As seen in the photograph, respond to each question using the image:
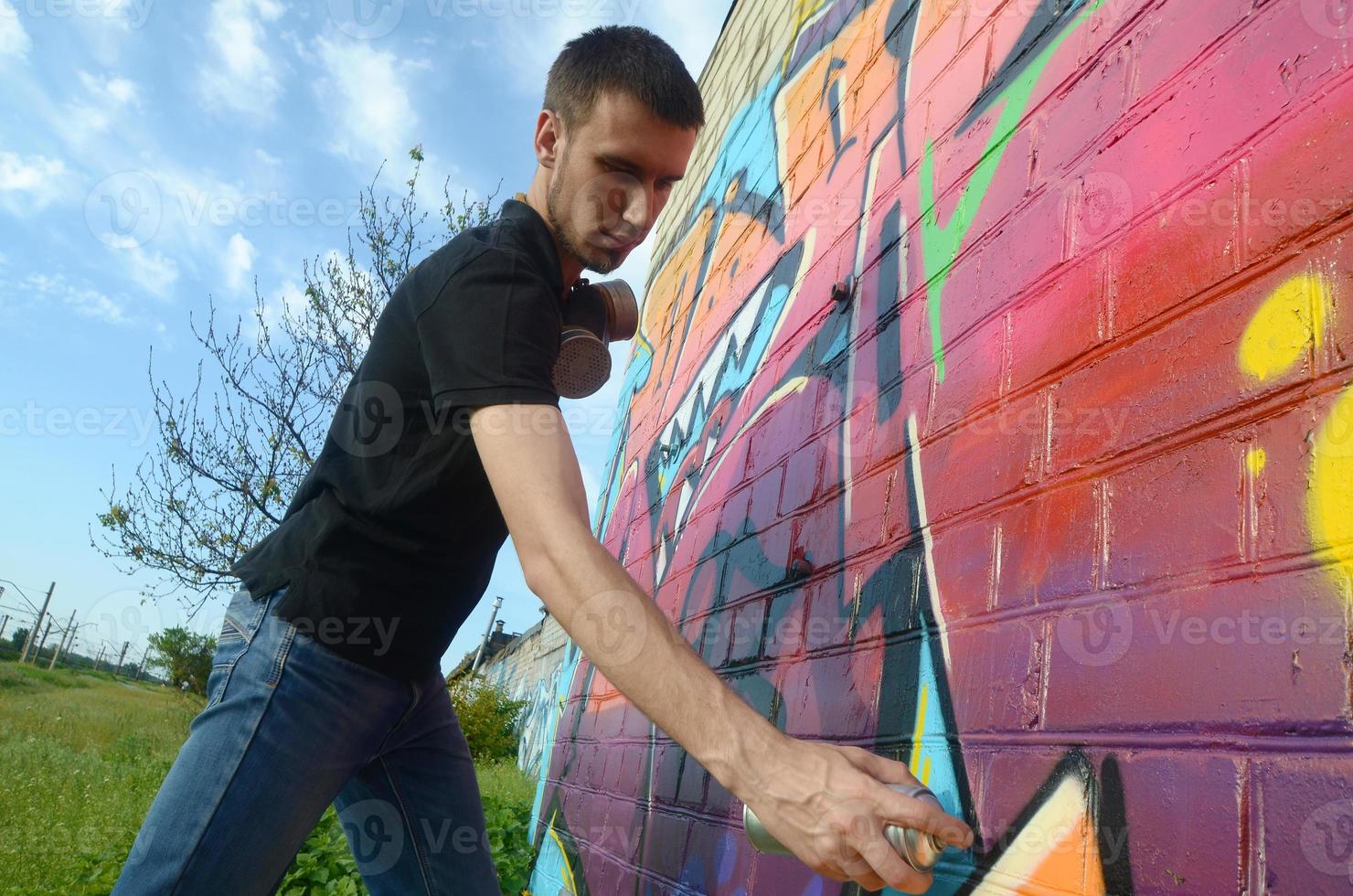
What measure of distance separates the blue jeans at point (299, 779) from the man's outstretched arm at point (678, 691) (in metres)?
0.56

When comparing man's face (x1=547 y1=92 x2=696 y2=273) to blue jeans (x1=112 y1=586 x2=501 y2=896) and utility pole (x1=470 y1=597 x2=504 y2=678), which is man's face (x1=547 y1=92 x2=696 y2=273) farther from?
utility pole (x1=470 y1=597 x2=504 y2=678)

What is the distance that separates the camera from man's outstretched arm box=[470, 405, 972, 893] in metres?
0.88

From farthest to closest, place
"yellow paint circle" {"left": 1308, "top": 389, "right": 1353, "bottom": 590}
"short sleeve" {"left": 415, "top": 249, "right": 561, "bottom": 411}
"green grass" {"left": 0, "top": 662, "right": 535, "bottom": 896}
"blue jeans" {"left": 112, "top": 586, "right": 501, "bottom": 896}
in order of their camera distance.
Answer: "green grass" {"left": 0, "top": 662, "right": 535, "bottom": 896}
"blue jeans" {"left": 112, "top": 586, "right": 501, "bottom": 896}
"short sleeve" {"left": 415, "top": 249, "right": 561, "bottom": 411}
"yellow paint circle" {"left": 1308, "top": 389, "right": 1353, "bottom": 590}

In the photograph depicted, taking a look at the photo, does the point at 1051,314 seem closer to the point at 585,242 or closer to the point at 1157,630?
the point at 1157,630

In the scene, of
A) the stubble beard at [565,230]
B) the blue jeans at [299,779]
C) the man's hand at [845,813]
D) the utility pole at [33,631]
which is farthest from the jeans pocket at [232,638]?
the utility pole at [33,631]

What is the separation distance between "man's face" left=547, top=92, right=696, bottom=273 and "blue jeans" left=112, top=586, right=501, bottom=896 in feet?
2.65

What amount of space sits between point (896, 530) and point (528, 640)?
14388 mm

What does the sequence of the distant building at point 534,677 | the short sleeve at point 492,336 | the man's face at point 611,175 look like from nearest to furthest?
the short sleeve at point 492,336 → the man's face at point 611,175 → the distant building at point 534,677

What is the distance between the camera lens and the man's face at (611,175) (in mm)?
1597

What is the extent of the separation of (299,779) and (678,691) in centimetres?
75

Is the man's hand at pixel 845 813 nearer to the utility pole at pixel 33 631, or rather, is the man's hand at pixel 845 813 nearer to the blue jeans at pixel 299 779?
the blue jeans at pixel 299 779

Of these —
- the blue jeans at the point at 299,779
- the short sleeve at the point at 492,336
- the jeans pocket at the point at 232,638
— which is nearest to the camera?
the short sleeve at the point at 492,336

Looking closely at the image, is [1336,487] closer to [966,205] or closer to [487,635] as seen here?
[966,205]

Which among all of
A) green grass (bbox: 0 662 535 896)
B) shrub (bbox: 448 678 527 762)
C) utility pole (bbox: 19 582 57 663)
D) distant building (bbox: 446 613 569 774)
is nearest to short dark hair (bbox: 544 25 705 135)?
green grass (bbox: 0 662 535 896)
